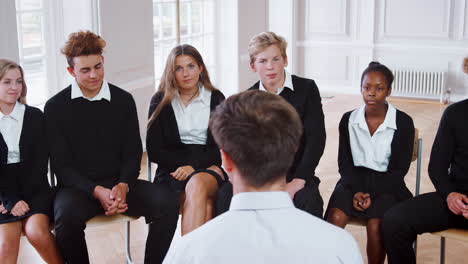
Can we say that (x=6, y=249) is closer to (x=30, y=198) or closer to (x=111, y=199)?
(x=30, y=198)

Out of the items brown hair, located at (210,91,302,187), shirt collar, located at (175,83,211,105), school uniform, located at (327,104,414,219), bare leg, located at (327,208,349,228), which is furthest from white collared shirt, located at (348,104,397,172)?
brown hair, located at (210,91,302,187)

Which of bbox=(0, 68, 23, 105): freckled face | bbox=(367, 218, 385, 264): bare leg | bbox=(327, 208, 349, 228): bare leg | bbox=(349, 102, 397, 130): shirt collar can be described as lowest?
bbox=(367, 218, 385, 264): bare leg

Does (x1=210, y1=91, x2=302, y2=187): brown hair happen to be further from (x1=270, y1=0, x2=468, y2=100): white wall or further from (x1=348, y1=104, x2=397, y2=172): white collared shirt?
(x1=270, y1=0, x2=468, y2=100): white wall

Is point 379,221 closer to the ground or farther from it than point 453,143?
closer to the ground

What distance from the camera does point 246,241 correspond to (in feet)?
4.34

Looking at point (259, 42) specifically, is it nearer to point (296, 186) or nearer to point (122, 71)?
point (296, 186)

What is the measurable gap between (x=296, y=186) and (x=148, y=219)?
762 mm

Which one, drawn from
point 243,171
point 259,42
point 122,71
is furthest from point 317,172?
point 243,171

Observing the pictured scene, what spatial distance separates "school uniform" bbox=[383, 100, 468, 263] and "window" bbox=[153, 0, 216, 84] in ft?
11.5

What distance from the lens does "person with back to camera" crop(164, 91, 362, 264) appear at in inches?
51.8

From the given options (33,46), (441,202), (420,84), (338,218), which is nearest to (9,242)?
(338,218)

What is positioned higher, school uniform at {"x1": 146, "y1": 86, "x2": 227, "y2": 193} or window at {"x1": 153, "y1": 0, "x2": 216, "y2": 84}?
window at {"x1": 153, "y1": 0, "x2": 216, "y2": 84}

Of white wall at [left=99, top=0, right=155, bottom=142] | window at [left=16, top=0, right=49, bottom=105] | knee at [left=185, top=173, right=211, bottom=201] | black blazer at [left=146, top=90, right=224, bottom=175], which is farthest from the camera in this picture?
white wall at [left=99, top=0, right=155, bottom=142]

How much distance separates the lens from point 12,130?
3.01 metres
